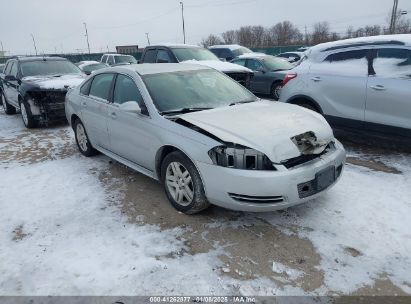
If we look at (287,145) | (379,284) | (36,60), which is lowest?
(379,284)

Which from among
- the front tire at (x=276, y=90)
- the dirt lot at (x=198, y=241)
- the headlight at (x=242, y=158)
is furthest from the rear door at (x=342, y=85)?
the front tire at (x=276, y=90)

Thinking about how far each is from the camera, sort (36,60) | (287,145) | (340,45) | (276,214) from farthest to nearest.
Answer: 1. (36,60)
2. (340,45)
3. (276,214)
4. (287,145)

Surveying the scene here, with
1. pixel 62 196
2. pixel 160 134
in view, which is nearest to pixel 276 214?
pixel 160 134

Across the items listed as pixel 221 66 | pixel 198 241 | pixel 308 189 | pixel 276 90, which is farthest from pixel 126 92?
pixel 276 90

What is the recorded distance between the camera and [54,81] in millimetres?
8773

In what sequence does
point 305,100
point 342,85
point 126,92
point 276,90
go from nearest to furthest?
1. point 126,92
2. point 342,85
3. point 305,100
4. point 276,90

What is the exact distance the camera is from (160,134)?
406cm

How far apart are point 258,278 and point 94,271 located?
140 centimetres

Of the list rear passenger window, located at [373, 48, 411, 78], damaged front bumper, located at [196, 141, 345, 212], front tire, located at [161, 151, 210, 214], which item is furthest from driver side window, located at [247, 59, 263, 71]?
damaged front bumper, located at [196, 141, 345, 212]

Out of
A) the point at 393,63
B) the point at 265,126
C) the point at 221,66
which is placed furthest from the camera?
the point at 221,66

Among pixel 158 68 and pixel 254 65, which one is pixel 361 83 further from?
pixel 254 65

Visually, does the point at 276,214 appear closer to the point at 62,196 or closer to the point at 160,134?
the point at 160,134

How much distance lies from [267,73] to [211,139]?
28.8ft

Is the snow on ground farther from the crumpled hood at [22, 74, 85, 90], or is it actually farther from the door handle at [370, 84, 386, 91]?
the crumpled hood at [22, 74, 85, 90]
